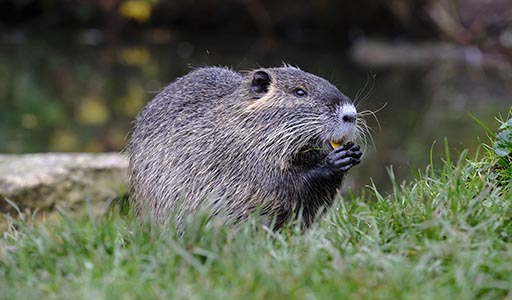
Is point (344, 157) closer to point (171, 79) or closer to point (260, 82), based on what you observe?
point (260, 82)

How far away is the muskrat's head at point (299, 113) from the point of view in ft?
14.6

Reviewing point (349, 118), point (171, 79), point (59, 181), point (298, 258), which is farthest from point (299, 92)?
point (171, 79)

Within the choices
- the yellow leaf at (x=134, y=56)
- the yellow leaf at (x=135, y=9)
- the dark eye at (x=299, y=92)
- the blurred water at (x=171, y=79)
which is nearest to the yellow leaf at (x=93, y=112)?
the blurred water at (x=171, y=79)

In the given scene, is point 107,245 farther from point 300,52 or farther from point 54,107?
point 300,52

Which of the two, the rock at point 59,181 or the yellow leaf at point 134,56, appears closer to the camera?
the rock at point 59,181

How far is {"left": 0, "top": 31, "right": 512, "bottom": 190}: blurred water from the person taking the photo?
1009 cm

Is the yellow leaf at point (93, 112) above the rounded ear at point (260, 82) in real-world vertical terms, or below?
below

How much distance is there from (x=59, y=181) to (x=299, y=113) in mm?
2704

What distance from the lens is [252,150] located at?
449 centimetres

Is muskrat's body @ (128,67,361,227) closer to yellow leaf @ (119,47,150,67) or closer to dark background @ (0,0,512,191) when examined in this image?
dark background @ (0,0,512,191)

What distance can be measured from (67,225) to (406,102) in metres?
10.1

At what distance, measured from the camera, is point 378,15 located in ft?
66.0

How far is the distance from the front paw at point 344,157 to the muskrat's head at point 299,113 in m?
0.14

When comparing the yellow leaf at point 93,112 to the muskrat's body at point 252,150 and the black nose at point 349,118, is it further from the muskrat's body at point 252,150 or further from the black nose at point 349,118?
the black nose at point 349,118
